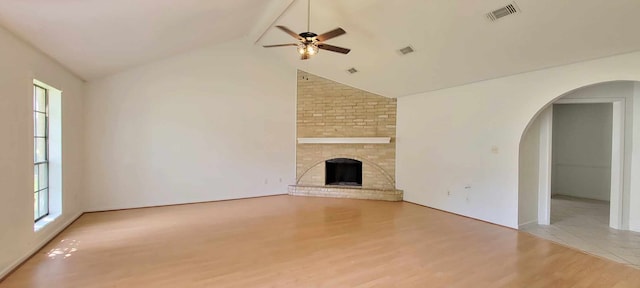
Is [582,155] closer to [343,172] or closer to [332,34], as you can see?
[343,172]

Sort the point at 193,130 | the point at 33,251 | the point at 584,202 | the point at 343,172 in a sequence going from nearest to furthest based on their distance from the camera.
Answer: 1. the point at 33,251
2. the point at 193,130
3. the point at 584,202
4. the point at 343,172

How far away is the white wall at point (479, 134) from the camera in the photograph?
3.97m

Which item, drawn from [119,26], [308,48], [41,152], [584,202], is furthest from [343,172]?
[41,152]

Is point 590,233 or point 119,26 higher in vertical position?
point 119,26

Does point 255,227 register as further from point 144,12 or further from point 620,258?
point 620,258

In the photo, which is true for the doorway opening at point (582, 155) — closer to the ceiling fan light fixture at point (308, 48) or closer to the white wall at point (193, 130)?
the ceiling fan light fixture at point (308, 48)

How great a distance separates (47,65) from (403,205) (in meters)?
6.18

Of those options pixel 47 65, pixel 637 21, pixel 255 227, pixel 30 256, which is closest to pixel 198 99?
pixel 47 65

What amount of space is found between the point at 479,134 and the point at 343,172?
347 centimetres

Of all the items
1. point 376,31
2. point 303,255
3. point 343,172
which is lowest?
point 303,255

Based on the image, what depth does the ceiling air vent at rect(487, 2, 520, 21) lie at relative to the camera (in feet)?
10.6

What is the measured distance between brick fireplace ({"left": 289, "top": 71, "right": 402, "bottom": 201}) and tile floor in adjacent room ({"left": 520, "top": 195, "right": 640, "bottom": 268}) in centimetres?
281

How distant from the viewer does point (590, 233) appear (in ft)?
13.8

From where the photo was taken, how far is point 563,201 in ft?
21.4
